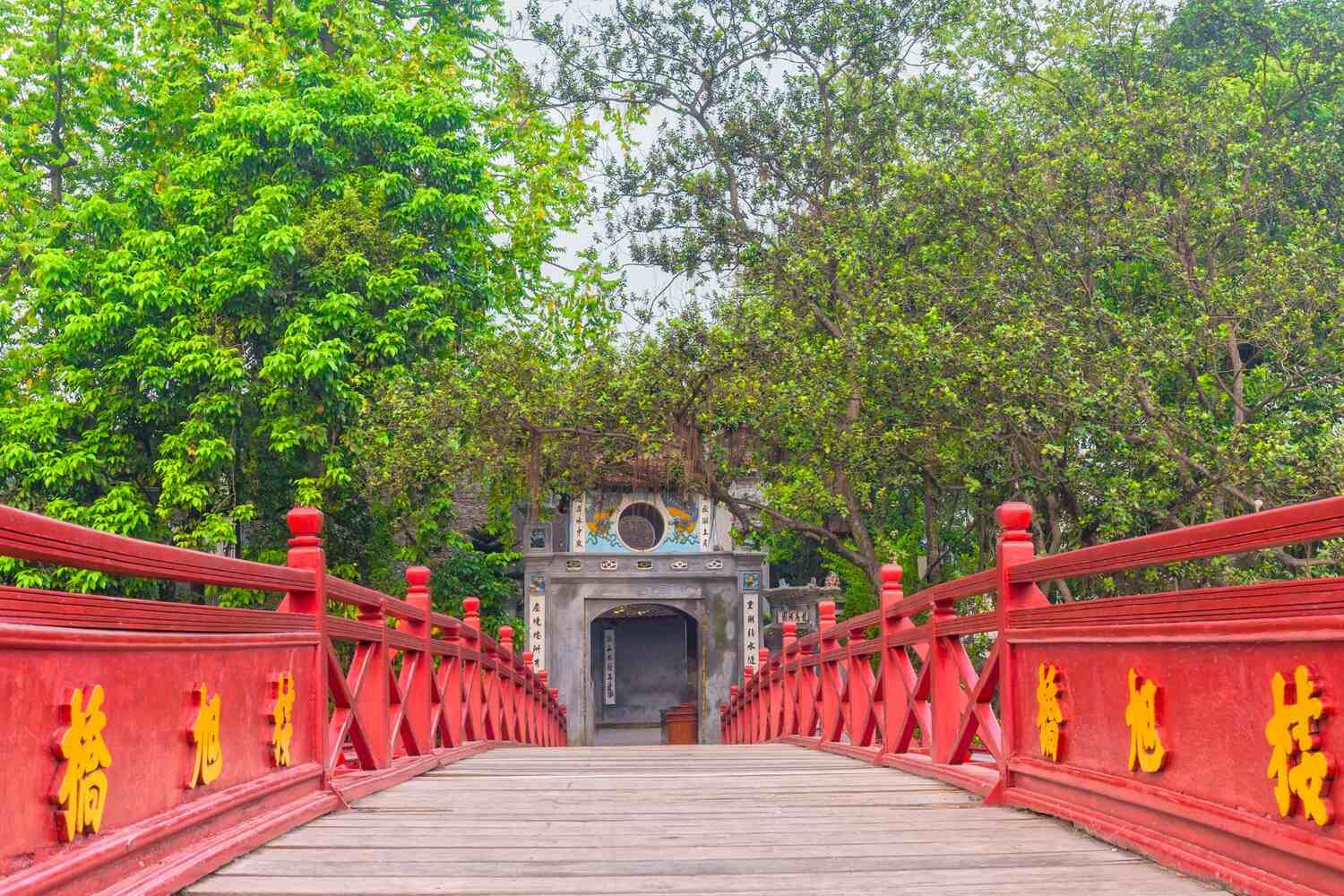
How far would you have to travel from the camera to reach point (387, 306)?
13375 mm

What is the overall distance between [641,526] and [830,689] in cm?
845

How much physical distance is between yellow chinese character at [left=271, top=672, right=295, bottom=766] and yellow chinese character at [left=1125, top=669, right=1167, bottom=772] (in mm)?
2371

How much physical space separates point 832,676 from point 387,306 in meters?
7.68

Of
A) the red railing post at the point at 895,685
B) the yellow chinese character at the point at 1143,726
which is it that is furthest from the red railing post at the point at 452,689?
the yellow chinese character at the point at 1143,726

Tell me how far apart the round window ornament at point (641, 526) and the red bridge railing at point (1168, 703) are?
10694mm

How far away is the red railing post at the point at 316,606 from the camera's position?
13.4 ft

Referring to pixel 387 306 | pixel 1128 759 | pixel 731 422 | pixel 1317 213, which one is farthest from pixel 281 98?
pixel 1128 759

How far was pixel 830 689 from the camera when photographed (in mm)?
7461

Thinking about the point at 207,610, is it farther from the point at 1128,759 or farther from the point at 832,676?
the point at 832,676

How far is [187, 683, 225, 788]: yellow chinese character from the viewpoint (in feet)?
9.87

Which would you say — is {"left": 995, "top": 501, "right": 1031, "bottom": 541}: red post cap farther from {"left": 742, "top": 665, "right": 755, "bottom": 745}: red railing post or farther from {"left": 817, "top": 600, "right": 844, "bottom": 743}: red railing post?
{"left": 742, "top": 665, "right": 755, "bottom": 745}: red railing post

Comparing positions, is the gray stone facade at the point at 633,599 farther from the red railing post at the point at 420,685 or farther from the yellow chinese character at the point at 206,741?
the yellow chinese character at the point at 206,741

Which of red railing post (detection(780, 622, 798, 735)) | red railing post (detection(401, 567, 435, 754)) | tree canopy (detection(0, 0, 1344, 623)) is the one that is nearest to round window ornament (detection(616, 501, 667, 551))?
tree canopy (detection(0, 0, 1344, 623))

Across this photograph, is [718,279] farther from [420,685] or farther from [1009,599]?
[1009,599]
